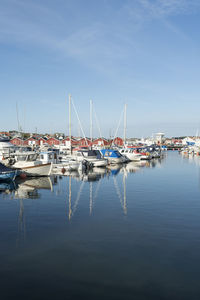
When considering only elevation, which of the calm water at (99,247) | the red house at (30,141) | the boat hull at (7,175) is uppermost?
the red house at (30,141)

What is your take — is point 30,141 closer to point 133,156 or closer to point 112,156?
point 133,156

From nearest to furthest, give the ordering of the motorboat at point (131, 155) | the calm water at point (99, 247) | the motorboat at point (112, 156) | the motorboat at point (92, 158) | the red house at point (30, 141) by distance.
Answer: the calm water at point (99, 247), the motorboat at point (92, 158), the motorboat at point (112, 156), the motorboat at point (131, 155), the red house at point (30, 141)

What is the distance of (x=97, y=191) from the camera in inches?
1085

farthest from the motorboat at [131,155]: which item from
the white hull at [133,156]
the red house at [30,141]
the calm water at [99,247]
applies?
the red house at [30,141]

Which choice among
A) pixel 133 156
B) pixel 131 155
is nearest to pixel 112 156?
pixel 131 155

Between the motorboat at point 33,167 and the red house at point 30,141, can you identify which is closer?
the motorboat at point 33,167

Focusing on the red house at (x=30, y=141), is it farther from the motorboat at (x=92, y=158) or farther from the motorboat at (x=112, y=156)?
the motorboat at (x=92, y=158)

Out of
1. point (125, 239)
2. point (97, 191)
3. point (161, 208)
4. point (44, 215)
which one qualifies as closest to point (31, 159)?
point (97, 191)

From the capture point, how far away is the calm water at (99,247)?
31.2 feet

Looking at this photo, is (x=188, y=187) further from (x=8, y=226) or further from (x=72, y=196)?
(x=8, y=226)

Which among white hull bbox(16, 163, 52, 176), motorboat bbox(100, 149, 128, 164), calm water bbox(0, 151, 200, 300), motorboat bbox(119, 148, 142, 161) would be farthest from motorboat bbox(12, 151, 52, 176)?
motorboat bbox(119, 148, 142, 161)

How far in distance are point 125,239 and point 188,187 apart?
1889 centimetres

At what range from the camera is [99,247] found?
514 inches

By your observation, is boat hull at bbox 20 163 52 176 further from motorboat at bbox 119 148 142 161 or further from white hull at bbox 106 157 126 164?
motorboat at bbox 119 148 142 161
